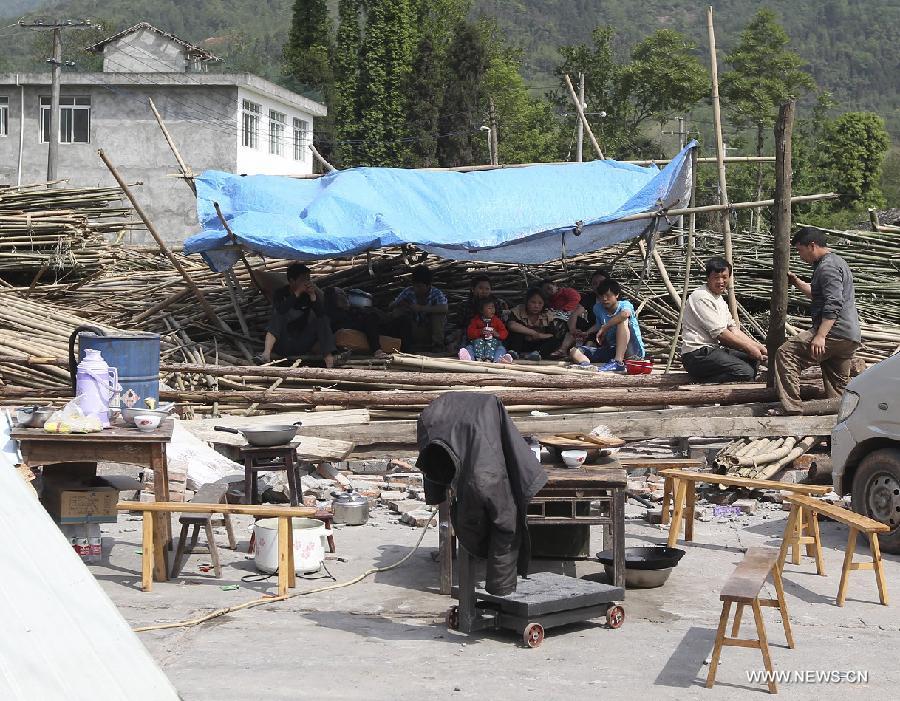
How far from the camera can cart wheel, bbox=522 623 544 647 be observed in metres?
6.07

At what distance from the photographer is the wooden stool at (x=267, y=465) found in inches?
332

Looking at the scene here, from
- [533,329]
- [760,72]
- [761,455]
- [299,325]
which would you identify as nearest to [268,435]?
[761,455]

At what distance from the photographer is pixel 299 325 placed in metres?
14.1

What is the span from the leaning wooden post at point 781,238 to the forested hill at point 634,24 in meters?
136

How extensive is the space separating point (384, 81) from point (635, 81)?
1260 cm

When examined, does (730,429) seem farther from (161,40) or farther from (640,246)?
(161,40)

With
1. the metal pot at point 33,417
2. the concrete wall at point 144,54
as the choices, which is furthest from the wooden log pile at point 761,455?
the concrete wall at point 144,54

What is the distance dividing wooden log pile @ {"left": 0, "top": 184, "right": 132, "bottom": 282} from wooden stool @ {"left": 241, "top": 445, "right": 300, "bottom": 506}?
1026 centimetres

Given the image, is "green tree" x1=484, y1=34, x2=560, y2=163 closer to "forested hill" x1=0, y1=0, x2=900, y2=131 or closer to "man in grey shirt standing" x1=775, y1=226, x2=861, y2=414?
"man in grey shirt standing" x1=775, y1=226, x2=861, y2=414

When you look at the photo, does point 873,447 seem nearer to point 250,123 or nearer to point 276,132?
point 250,123

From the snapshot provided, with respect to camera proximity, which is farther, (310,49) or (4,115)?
(310,49)

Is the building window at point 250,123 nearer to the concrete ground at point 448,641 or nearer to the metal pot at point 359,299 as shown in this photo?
the metal pot at point 359,299

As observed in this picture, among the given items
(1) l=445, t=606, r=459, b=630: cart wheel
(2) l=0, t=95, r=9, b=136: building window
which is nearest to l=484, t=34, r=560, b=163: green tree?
(2) l=0, t=95, r=9, b=136: building window

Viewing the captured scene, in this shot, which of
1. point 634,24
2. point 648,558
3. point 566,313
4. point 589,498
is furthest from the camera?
point 634,24
